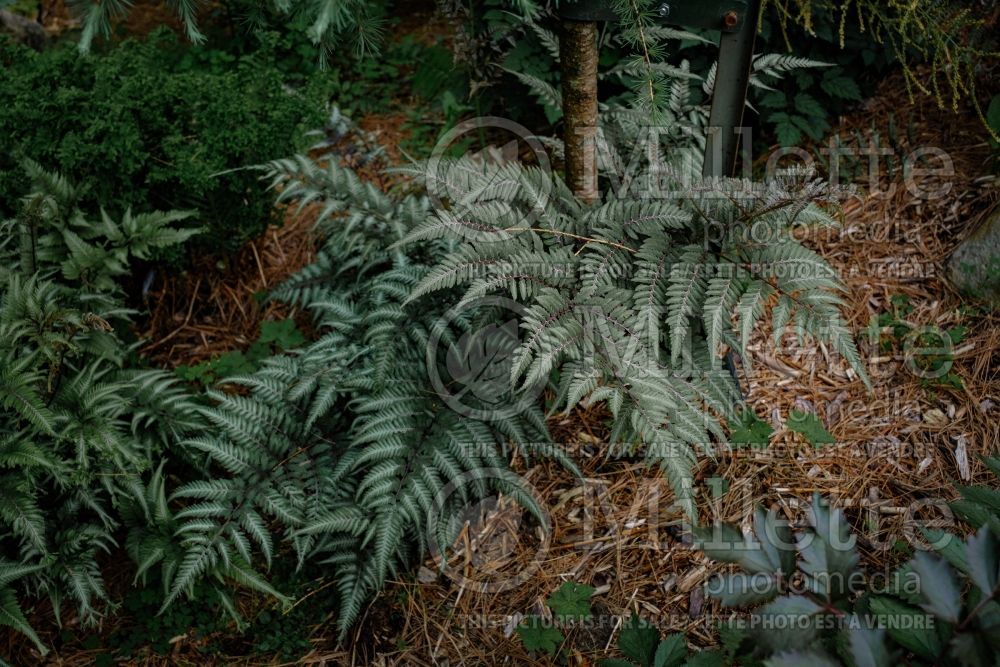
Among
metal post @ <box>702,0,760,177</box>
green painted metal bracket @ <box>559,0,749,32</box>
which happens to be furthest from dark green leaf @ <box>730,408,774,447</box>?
green painted metal bracket @ <box>559,0,749,32</box>

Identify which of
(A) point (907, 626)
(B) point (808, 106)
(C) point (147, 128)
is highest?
(B) point (808, 106)

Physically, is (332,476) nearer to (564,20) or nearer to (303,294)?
(303,294)

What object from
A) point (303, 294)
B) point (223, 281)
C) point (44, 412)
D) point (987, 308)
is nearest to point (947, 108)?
point (987, 308)

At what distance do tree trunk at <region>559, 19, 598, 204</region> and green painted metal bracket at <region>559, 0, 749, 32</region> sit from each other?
0.16 feet

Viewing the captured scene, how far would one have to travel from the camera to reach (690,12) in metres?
2.16

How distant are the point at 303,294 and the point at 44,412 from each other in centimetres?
97

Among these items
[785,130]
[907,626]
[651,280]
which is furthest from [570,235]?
[785,130]

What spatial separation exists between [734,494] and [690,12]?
1.46 m

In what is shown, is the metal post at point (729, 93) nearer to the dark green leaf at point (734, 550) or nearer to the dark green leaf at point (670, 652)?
the dark green leaf at point (734, 550)

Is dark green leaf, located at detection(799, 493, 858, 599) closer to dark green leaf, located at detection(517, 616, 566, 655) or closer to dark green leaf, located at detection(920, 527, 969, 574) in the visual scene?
dark green leaf, located at detection(920, 527, 969, 574)

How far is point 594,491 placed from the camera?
2477 millimetres

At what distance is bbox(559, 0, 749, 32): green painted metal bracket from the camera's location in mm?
2111

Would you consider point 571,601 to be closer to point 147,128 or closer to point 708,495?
point 708,495

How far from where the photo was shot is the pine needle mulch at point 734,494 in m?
2.23
